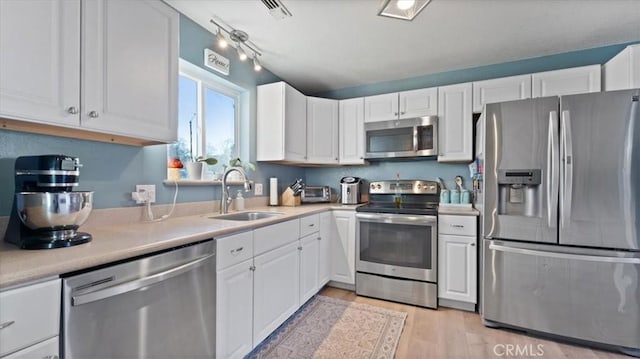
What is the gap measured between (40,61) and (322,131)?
2398 millimetres

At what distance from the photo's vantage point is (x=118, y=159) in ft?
5.14

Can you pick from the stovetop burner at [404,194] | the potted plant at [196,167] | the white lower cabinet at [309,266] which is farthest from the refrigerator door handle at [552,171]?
the potted plant at [196,167]

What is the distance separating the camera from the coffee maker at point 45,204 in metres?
0.96

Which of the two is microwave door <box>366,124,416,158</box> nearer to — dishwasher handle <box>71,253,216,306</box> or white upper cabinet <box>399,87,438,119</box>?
white upper cabinet <box>399,87,438,119</box>

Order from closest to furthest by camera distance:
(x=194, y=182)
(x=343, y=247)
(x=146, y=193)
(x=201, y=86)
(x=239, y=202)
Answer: (x=146, y=193) → (x=194, y=182) → (x=201, y=86) → (x=239, y=202) → (x=343, y=247)

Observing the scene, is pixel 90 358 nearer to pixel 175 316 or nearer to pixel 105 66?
pixel 175 316

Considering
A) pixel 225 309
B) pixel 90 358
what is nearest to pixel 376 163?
pixel 225 309

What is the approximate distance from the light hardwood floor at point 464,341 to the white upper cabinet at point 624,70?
1.97 m

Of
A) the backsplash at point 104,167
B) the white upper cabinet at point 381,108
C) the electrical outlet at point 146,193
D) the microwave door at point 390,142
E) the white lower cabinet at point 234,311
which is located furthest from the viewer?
the white upper cabinet at point 381,108

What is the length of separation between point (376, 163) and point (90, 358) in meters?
2.95

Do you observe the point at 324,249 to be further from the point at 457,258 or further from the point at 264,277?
the point at 457,258

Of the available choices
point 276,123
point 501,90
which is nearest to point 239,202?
point 276,123

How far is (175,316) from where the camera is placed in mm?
1179

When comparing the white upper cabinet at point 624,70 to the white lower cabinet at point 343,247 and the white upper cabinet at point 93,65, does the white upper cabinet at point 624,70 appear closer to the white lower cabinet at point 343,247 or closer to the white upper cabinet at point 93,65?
the white lower cabinet at point 343,247
